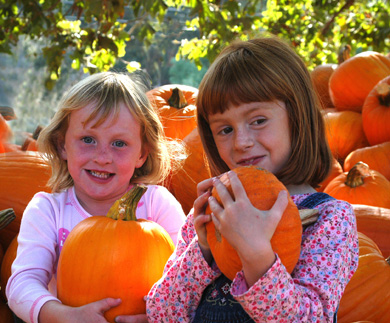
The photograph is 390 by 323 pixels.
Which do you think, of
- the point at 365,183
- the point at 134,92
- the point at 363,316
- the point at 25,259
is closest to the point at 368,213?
the point at 365,183

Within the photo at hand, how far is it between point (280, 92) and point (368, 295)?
100 centimetres

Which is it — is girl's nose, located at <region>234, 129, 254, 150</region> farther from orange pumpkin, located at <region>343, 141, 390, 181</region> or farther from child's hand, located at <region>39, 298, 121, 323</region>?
orange pumpkin, located at <region>343, 141, 390, 181</region>

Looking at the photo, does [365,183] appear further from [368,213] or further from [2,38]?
[2,38]

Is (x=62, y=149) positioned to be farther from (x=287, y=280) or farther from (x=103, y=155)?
(x=287, y=280)

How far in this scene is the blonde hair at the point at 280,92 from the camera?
1585mm

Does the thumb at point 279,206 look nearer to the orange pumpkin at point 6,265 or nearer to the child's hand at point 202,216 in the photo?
the child's hand at point 202,216

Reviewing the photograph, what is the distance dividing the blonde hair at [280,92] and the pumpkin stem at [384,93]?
2002 mm

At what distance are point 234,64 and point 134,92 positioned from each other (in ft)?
2.29

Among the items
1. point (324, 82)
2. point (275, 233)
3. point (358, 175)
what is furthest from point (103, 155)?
point (324, 82)

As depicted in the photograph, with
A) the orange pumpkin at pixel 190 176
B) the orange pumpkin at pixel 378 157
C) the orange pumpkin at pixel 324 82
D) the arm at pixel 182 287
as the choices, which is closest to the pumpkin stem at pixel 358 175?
the orange pumpkin at pixel 378 157

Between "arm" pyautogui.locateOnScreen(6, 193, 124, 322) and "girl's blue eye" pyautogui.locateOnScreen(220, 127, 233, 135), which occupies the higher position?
"girl's blue eye" pyautogui.locateOnScreen(220, 127, 233, 135)

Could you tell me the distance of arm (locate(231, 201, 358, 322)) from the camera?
1187 mm

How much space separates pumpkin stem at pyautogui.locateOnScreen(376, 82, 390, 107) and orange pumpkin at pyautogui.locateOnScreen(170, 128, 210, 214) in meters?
1.59

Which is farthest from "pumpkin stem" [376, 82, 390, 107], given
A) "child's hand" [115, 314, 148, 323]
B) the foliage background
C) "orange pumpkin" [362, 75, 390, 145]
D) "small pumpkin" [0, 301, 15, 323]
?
"small pumpkin" [0, 301, 15, 323]
